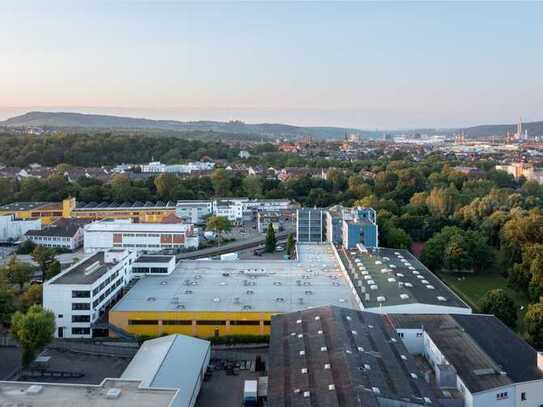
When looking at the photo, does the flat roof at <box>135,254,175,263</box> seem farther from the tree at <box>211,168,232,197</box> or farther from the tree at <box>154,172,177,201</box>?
the tree at <box>211,168,232,197</box>

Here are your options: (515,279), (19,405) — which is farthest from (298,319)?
(515,279)

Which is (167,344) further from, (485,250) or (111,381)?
(485,250)

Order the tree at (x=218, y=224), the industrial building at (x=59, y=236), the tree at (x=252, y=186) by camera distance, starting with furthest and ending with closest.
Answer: the tree at (x=252, y=186) → the tree at (x=218, y=224) → the industrial building at (x=59, y=236)

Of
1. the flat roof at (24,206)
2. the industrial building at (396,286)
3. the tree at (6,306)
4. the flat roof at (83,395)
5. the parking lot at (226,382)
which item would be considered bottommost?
the parking lot at (226,382)

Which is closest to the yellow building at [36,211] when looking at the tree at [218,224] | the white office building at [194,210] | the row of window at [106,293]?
the white office building at [194,210]

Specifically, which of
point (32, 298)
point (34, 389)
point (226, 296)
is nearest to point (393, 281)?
point (226, 296)

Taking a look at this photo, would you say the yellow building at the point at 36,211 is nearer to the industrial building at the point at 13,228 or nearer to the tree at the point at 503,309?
the industrial building at the point at 13,228

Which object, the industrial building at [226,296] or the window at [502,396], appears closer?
the window at [502,396]

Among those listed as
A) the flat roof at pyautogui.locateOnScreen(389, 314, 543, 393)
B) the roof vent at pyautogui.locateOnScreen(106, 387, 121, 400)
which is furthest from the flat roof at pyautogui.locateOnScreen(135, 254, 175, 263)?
the roof vent at pyautogui.locateOnScreen(106, 387, 121, 400)
